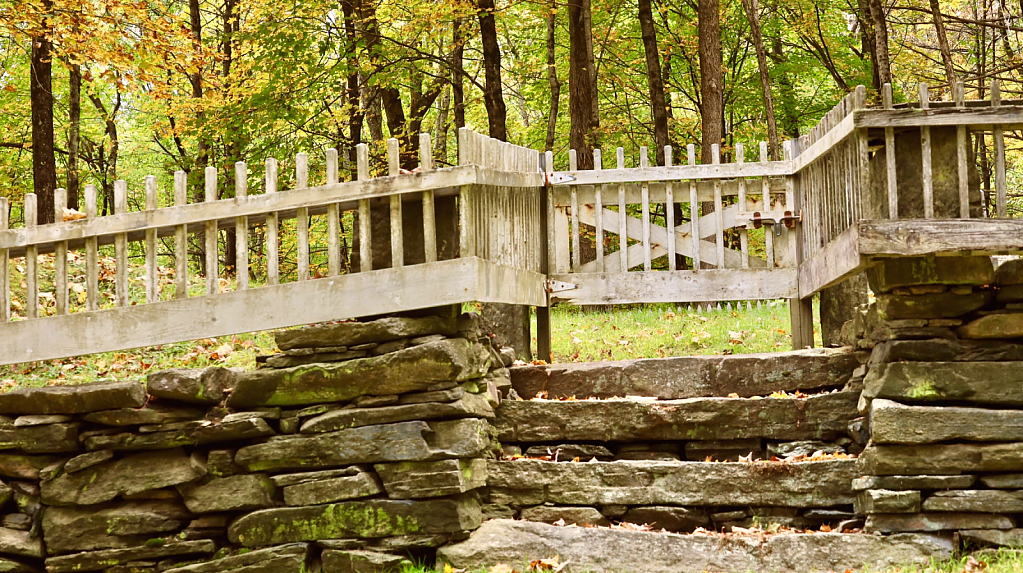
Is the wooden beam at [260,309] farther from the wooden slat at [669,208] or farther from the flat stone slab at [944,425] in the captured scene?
the flat stone slab at [944,425]

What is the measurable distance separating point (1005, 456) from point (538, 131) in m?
14.2

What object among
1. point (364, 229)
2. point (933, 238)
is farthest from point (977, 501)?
point (364, 229)

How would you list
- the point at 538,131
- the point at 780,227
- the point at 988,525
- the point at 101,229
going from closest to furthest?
the point at 988,525
the point at 101,229
the point at 780,227
the point at 538,131

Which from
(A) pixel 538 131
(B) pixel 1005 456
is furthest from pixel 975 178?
(A) pixel 538 131

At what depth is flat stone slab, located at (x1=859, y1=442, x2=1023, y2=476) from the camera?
16.4 feet

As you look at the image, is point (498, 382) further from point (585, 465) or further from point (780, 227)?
point (780, 227)

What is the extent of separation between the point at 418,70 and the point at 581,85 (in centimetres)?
265

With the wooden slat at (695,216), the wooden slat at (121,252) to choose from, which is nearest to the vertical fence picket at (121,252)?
the wooden slat at (121,252)

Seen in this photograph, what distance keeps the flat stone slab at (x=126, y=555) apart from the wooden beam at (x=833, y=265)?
13.3 ft

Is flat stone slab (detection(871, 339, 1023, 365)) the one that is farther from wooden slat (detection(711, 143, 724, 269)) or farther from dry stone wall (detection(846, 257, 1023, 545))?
wooden slat (detection(711, 143, 724, 269))

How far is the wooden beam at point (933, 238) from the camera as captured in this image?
5016 mm

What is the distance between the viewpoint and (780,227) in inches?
284

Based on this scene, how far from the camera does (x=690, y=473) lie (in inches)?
213

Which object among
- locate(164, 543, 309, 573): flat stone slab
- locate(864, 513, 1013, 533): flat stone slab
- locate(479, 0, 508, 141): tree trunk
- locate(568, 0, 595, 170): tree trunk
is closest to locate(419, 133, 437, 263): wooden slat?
locate(164, 543, 309, 573): flat stone slab
